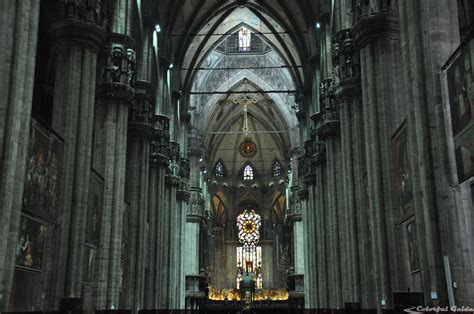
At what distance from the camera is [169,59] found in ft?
135

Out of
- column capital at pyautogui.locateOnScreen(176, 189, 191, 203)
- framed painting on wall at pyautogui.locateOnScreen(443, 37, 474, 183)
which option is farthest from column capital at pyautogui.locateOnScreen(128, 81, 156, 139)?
framed painting on wall at pyautogui.locateOnScreen(443, 37, 474, 183)

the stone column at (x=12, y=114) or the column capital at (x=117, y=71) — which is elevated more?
the column capital at (x=117, y=71)

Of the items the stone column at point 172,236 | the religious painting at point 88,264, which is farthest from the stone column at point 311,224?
the religious painting at point 88,264

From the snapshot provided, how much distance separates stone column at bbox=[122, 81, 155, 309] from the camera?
29.0m

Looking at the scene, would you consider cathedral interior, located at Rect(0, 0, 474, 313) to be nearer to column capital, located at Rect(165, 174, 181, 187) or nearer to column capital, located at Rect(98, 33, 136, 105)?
column capital, located at Rect(98, 33, 136, 105)

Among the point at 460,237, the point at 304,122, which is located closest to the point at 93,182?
the point at 460,237

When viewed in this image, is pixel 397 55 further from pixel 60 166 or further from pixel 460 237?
pixel 60 166

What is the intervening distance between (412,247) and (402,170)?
252 centimetres

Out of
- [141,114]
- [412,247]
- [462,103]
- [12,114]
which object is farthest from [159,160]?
[462,103]

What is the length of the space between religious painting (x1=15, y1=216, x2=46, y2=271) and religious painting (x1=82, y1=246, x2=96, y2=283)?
3.59 meters

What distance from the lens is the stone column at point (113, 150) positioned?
24047mm

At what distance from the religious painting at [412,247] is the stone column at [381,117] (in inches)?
37.1

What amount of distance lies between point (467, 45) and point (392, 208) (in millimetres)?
7947

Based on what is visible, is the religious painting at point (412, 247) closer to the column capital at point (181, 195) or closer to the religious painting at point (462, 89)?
the religious painting at point (462, 89)
